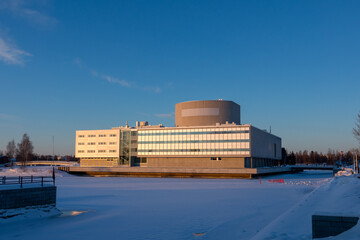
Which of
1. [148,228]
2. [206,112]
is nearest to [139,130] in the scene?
[206,112]

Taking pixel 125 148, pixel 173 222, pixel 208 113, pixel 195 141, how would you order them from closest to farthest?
1. pixel 173 222
2. pixel 195 141
3. pixel 208 113
4. pixel 125 148

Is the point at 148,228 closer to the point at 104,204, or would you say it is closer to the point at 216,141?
the point at 104,204

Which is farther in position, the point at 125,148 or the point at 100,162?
the point at 100,162

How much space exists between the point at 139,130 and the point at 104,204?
96172 millimetres

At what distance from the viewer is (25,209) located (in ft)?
97.5

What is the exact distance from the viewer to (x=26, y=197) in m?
30.3

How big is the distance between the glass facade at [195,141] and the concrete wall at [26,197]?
299ft

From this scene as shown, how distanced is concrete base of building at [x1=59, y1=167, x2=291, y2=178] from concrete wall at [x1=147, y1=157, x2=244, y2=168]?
21.3ft

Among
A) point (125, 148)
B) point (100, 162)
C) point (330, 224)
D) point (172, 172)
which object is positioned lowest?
point (172, 172)

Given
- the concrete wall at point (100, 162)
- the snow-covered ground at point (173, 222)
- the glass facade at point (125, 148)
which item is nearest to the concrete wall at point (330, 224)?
the snow-covered ground at point (173, 222)

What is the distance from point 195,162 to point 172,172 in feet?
35.0

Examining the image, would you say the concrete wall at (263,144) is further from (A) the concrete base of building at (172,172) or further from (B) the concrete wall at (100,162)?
(B) the concrete wall at (100,162)

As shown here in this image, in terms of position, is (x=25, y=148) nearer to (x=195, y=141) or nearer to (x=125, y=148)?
(x=125, y=148)

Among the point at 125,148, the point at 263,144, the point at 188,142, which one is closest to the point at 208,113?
the point at 188,142
